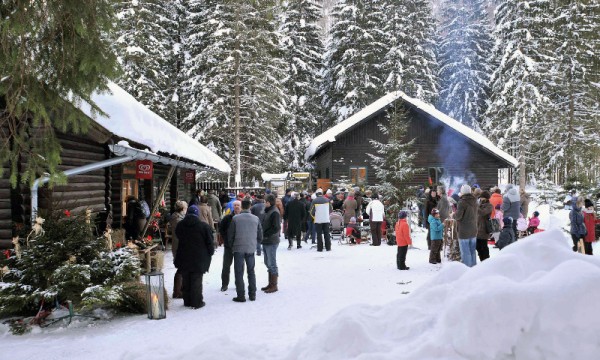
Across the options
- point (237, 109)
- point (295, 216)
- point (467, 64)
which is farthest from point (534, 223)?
point (467, 64)

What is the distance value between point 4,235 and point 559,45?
3498 cm

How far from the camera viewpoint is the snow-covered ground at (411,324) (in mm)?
4098

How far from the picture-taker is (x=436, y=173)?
33188 millimetres

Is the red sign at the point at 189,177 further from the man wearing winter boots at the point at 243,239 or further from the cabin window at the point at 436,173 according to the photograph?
the cabin window at the point at 436,173

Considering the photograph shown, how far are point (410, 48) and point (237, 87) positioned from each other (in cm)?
1826

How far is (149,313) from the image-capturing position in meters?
8.07

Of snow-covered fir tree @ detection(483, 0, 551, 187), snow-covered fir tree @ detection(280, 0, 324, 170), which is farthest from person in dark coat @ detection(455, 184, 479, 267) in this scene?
snow-covered fir tree @ detection(280, 0, 324, 170)

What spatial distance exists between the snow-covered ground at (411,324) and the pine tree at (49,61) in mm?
2363

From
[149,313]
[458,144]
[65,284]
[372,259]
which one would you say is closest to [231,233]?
[149,313]

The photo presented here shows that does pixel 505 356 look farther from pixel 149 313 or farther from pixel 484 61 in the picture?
pixel 484 61

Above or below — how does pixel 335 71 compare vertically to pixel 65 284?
above

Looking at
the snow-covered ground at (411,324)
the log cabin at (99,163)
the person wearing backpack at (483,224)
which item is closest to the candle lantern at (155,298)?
the snow-covered ground at (411,324)

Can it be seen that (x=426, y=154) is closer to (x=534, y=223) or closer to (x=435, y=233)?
(x=534, y=223)

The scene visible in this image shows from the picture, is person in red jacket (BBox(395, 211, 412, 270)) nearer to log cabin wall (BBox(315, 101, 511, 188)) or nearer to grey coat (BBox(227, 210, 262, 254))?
grey coat (BBox(227, 210, 262, 254))
